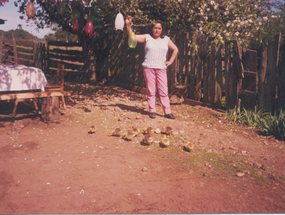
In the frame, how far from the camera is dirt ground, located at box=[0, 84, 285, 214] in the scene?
9.68ft

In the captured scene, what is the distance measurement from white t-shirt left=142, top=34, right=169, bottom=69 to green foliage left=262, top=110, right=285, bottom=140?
2.45 meters

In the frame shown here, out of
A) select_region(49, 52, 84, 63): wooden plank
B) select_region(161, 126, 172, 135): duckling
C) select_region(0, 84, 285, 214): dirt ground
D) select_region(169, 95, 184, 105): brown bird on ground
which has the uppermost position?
select_region(49, 52, 84, 63): wooden plank

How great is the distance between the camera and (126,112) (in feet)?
22.2

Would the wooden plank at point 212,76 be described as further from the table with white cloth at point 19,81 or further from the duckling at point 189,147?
the table with white cloth at point 19,81

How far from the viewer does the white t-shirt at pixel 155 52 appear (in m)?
5.85

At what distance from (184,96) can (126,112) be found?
207 centimetres

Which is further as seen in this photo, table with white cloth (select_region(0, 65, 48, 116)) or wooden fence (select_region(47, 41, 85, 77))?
wooden fence (select_region(47, 41, 85, 77))

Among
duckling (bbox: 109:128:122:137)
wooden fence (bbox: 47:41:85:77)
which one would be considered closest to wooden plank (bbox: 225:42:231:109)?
duckling (bbox: 109:128:122:137)

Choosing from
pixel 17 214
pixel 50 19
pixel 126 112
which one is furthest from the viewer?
pixel 50 19

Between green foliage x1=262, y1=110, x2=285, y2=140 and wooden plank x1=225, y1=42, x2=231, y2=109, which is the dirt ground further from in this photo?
wooden plank x1=225, y1=42, x2=231, y2=109

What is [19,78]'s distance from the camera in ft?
19.8

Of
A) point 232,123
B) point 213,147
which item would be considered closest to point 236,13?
point 232,123

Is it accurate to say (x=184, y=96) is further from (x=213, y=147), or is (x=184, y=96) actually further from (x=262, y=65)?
(x=213, y=147)

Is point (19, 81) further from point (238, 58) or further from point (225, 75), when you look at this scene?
point (238, 58)
